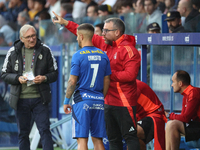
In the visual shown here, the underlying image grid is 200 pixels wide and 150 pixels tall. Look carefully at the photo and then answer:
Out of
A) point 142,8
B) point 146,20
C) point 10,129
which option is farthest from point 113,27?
point 10,129

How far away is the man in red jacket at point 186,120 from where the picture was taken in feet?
16.3

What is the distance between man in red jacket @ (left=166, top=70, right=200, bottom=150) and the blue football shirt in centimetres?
143

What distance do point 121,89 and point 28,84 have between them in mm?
1309

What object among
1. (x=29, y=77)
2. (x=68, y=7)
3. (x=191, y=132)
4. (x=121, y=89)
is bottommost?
(x=191, y=132)

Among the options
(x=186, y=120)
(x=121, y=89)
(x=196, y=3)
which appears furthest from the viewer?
(x=196, y=3)

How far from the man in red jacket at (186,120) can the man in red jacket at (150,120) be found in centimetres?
28

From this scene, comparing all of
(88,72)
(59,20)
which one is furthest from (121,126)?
(59,20)

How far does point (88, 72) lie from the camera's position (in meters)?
4.02

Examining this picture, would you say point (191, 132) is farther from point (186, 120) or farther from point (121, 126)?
point (121, 126)

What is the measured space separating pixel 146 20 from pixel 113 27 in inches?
114

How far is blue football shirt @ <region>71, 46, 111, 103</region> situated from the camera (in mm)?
4000

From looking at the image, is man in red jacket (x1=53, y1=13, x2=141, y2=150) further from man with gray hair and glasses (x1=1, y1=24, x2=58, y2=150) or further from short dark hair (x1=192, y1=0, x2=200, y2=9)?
short dark hair (x1=192, y1=0, x2=200, y2=9)

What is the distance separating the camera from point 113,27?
4.45 m

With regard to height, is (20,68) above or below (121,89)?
above
